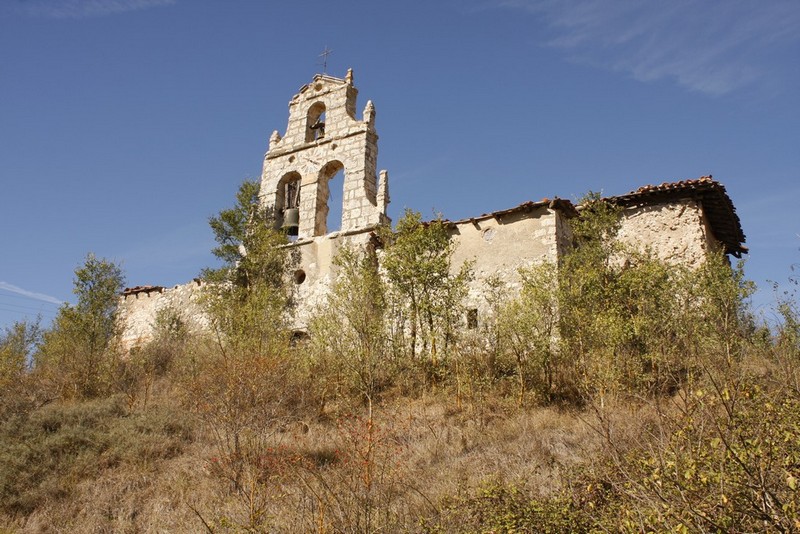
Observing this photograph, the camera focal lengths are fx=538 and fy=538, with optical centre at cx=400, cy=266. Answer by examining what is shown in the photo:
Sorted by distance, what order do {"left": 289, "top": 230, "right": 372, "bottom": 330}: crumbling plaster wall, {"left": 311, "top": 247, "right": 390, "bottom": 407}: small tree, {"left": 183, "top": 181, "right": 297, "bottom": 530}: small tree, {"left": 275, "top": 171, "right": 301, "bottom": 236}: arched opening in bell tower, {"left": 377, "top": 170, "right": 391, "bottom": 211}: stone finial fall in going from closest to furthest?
{"left": 183, "top": 181, "right": 297, "bottom": 530}: small tree → {"left": 311, "top": 247, "right": 390, "bottom": 407}: small tree → {"left": 289, "top": 230, "right": 372, "bottom": 330}: crumbling plaster wall → {"left": 377, "top": 170, "right": 391, "bottom": 211}: stone finial → {"left": 275, "top": 171, "right": 301, "bottom": 236}: arched opening in bell tower

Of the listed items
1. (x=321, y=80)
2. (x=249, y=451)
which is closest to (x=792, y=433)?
(x=249, y=451)

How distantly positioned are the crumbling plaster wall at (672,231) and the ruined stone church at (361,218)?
0.03 m

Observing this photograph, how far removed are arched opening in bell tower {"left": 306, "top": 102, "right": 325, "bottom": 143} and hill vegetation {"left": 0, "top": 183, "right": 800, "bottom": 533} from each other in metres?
A: 4.17

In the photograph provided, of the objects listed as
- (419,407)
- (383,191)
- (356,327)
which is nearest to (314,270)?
(383,191)

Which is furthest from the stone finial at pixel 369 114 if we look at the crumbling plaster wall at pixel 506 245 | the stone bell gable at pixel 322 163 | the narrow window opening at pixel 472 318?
the narrow window opening at pixel 472 318

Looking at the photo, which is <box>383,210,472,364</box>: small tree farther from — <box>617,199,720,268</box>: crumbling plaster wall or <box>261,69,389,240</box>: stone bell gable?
<box>617,199,720,268</box>: crumbling plaster wall

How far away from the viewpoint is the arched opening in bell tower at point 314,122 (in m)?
19.3

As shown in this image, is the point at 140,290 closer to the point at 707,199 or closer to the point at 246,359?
the point at 246,359

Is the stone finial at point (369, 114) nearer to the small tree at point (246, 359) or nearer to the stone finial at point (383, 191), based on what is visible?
the stone finial at point (383, 191)

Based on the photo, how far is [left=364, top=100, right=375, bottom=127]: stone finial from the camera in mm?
17797

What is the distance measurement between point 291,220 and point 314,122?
391cm

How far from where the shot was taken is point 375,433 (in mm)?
9547

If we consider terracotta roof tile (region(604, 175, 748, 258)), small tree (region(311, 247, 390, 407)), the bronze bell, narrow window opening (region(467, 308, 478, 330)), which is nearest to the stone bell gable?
the bronze bell

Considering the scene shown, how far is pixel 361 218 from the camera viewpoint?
16594mm
